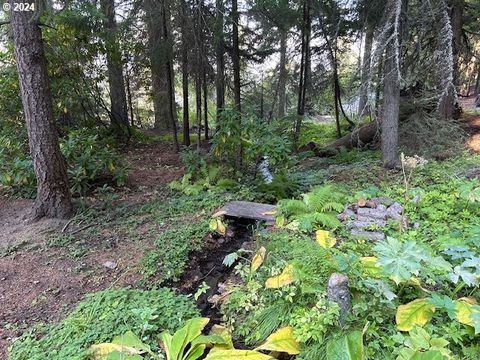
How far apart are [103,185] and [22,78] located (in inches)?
93.1

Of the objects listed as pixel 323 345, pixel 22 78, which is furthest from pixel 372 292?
pixel 22 78

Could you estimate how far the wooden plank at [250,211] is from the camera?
477cm

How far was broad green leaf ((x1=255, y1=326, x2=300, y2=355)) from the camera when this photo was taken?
233 centimetres

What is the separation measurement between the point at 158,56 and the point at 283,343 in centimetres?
744

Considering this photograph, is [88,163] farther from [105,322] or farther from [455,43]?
[455,43]

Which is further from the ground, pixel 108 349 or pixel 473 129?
pixel 473 129

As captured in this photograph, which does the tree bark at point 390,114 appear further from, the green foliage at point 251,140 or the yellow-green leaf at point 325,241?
the yellow-green leaf at point 325,241

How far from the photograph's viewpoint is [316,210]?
4.48 metres

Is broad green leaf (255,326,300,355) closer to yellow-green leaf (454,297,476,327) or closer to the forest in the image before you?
the forest

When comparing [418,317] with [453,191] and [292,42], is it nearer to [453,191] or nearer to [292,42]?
[453,191]

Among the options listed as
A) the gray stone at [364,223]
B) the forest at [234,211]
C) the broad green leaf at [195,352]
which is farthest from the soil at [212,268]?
the gray stone at [364,223]

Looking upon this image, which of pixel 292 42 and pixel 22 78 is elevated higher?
pixel 292 42

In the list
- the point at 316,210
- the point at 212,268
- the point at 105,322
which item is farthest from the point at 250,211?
the point at 105,322

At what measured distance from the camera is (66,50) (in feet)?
25.4
